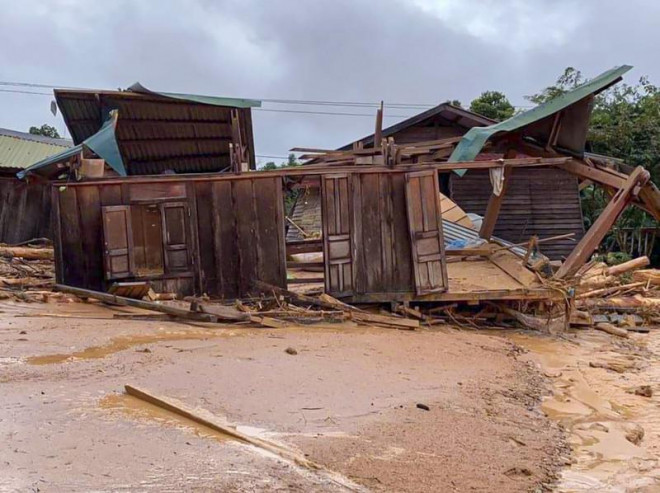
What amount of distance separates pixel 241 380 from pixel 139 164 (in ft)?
35.2

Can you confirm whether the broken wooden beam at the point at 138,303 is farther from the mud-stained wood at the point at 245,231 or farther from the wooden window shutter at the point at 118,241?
the mud-stained wood at the point at 245,231

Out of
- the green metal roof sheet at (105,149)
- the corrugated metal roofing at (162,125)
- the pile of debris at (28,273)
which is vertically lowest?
the pile of debris at (28,273)

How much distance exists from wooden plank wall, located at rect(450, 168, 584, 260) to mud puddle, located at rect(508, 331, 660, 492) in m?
9.55

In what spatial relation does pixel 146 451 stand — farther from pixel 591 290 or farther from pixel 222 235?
pixel 591 290

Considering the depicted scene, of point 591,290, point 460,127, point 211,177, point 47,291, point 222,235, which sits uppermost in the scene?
point 460,127

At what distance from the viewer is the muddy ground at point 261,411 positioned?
360 centimetres

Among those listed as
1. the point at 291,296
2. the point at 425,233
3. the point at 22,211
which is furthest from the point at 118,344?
the point at 22,211

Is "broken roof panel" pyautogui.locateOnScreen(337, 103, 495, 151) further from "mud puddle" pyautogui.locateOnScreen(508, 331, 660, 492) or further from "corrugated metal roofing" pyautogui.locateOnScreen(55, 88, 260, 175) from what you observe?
"mud puddle" pyautogui.locateOnScreen(508, 331, 660, 492)

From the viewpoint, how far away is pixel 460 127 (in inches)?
842

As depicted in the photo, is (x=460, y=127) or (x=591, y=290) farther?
(x=460, y=127)

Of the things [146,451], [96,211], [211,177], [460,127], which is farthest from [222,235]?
[460,127]

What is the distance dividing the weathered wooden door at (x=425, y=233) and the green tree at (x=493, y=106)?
18.9 meters

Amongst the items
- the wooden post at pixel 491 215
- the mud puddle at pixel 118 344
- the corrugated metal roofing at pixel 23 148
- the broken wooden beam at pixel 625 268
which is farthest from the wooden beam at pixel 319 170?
the corrugated metal roofing at pixel 23 148

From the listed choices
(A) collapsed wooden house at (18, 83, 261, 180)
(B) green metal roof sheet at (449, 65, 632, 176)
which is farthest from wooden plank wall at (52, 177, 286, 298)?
(B) green metal roof sheet at (449, 65, 632, 176)
